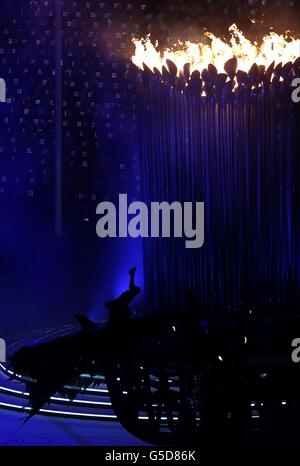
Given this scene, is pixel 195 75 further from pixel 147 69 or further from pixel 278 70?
pixel 278 70

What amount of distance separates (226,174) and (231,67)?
66 centimetres

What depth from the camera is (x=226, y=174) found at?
14.0 ft

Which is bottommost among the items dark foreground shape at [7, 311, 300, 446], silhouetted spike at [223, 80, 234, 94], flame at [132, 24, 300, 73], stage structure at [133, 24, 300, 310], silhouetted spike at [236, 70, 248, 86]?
dark foreground shape at [7, 311, 300, 446]

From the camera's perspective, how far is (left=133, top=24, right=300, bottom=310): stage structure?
4.20 m

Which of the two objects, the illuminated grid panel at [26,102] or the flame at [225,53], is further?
the illuminated grid panel at [26,102]

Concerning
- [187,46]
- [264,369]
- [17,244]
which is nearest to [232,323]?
[264,369]

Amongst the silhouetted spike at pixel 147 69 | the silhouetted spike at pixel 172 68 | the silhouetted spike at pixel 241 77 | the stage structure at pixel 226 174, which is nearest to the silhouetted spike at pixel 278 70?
the stage structure at pixel 226 174

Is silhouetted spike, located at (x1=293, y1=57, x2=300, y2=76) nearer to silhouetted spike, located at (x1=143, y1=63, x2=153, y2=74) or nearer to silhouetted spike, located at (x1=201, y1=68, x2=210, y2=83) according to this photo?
silhouetted spike, located at (x1=201, y1=68, x2=210, y2=83)

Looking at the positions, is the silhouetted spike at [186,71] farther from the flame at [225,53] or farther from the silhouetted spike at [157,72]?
the silhouetted spike at [157,72]

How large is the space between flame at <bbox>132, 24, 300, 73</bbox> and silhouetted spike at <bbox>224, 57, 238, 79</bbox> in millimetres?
54

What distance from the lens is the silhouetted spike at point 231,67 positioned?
4215 mm

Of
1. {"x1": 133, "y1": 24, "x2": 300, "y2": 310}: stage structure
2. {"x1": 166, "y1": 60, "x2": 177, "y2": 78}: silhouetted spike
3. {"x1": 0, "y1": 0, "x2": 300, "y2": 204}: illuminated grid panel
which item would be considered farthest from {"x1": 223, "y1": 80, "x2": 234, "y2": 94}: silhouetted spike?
{"x1": 0, "y1": 0, "x2": 300, "y2": 204}: illuminated grid panel

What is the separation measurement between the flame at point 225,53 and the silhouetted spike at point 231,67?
5 cm

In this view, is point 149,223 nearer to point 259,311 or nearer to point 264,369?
point 259,311
